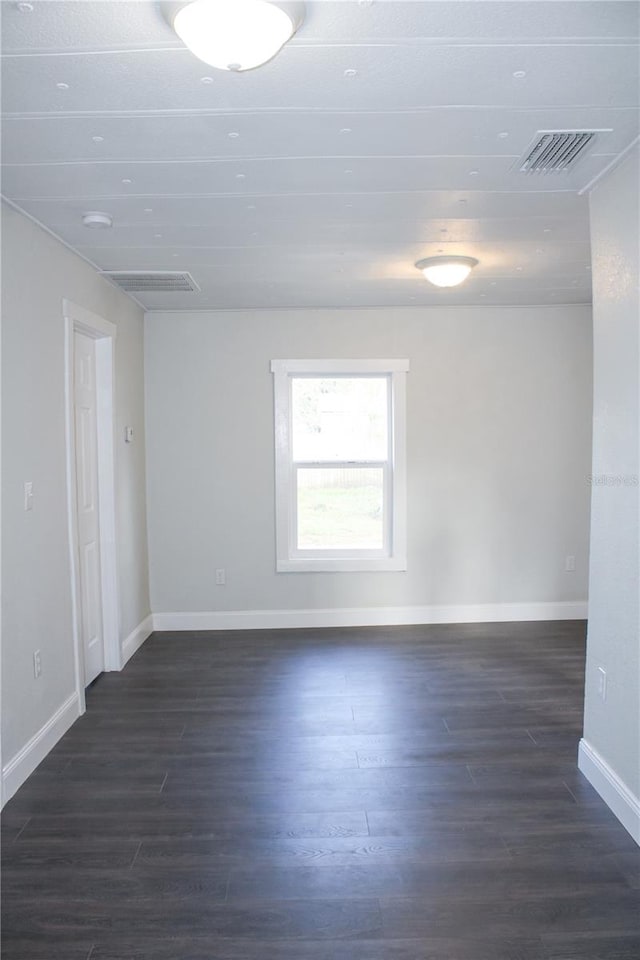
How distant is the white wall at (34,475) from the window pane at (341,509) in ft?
6.99

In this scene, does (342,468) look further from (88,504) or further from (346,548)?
(88,504)

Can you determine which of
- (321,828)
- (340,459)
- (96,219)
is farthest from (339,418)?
(321,828)

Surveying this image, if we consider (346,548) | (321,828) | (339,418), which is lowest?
(321,828)

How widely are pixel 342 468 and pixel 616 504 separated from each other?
2.78 meters

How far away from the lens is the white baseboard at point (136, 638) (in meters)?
4.26

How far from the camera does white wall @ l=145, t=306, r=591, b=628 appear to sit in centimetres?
487

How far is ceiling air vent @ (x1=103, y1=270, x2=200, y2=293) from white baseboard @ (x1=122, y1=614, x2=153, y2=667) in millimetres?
2395

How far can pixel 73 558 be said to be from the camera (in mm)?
3326

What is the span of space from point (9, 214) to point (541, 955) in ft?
10.9

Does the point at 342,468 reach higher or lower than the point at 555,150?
lower

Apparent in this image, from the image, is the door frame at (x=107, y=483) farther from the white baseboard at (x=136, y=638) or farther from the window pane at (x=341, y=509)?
the window pane at (x=341, y=509)

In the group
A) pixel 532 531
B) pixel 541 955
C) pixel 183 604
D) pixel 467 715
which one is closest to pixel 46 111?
pixel 541 955

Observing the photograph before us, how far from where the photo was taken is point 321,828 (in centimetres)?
239

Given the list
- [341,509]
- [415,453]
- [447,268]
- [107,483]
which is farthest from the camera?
[341,509]
